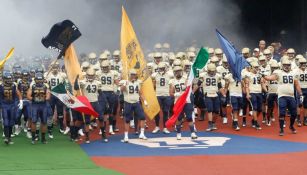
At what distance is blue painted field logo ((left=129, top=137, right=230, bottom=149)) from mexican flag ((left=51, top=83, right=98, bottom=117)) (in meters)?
1.33

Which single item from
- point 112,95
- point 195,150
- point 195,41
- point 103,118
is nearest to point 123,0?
point 195,41

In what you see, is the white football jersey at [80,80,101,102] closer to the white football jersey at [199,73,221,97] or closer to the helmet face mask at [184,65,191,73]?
the helmet face mask at [184,65,191,73]

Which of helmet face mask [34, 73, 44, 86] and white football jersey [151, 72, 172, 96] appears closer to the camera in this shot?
helmet face mask [34, 73, 44, 86]

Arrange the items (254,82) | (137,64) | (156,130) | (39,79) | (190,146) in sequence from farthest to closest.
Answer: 1. (254,82)
2. (156,130)
3. (137,64)
4. (39,79)
5. (190,146)

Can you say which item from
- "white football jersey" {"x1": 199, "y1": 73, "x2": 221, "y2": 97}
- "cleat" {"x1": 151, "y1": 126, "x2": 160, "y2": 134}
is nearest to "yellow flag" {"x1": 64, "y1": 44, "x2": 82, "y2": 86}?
"cleat" {"x1": 151, "y1": 126, "x2": 160, "y2": 134}

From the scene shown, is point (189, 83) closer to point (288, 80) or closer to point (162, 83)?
point (162, 83)

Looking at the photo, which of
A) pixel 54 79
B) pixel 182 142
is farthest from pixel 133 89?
pixel 54 79

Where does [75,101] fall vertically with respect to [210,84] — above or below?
below

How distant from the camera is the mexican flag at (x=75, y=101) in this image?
15453mm

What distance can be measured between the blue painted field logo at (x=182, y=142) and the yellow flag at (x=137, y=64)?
0.78m

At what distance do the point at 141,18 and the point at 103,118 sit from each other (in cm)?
1123

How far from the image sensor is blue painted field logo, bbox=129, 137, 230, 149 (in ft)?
49.9

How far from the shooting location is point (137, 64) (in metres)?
16.6

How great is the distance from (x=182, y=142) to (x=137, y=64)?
2318 mm
